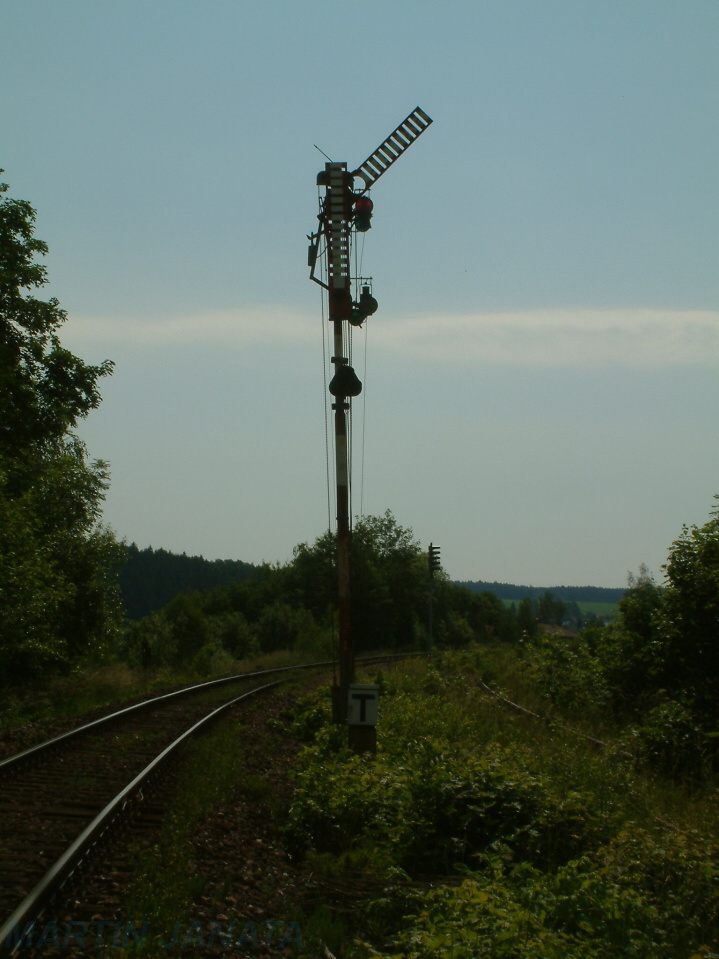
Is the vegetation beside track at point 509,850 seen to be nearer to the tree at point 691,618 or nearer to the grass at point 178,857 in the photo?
the grass at point 178,857

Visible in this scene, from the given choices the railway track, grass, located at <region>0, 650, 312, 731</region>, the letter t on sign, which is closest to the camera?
the railway track

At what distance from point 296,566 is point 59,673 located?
45.9 metres

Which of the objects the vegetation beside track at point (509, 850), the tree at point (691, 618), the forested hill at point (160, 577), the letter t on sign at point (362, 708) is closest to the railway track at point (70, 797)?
the vegetation beside track at point (509, 850)

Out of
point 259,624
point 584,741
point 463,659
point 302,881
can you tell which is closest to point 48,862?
point 302,881

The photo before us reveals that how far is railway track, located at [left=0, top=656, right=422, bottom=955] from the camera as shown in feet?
19.0

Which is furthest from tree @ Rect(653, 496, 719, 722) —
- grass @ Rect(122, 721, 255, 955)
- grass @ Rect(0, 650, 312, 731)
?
grass @ Rect(0, 650, 312, 731)

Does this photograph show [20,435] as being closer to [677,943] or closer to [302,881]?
[302,881]

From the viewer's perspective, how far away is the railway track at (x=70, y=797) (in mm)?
5805

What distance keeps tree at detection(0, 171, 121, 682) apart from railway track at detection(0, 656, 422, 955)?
4741 millimetres

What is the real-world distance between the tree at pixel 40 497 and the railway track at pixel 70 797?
4.74 meters

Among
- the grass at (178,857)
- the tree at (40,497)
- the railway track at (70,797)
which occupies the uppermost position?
the tree at (40,497)

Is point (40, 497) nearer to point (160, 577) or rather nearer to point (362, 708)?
point (362, 708)

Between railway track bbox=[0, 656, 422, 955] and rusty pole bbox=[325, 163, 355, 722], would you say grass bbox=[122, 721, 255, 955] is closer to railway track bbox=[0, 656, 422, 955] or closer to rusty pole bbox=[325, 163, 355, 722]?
railway track bbox=[0, 656, 422, 955]

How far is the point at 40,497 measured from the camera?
32.6 meters
